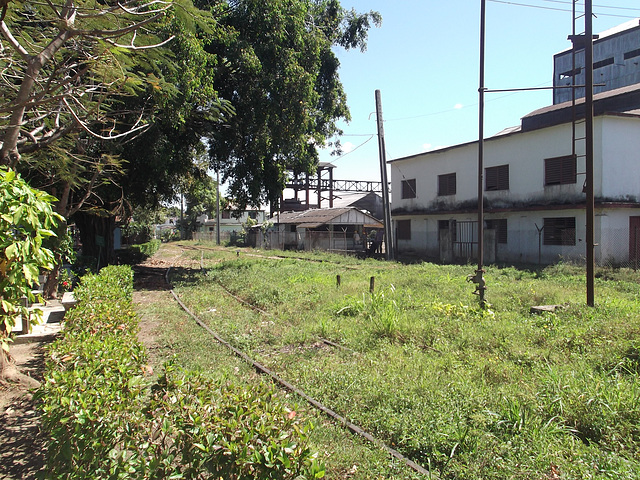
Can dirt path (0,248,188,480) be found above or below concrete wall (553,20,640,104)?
below

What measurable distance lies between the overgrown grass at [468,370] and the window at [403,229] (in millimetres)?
18148

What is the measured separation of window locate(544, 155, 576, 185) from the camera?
67.1 feet

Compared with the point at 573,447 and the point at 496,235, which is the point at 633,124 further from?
the point at 573,447

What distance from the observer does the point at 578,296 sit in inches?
434

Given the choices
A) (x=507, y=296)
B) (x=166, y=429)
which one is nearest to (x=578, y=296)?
(x=507, y=296)

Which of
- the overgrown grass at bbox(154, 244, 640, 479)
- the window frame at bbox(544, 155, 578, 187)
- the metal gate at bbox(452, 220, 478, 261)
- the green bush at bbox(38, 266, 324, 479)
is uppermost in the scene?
the window frame at bbox(544, 155, 578, 187)

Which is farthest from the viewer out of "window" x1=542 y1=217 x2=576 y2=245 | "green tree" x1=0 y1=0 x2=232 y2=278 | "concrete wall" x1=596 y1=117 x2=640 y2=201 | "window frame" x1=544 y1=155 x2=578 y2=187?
"window frame" x1=544 y1=155 x2=578 y2=187

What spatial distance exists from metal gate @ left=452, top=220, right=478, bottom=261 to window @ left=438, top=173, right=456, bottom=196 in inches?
87.5

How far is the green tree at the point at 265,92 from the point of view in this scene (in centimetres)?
1631

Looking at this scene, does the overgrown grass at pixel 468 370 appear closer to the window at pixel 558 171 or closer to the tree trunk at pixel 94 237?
the tree trunk at pixel 94 237

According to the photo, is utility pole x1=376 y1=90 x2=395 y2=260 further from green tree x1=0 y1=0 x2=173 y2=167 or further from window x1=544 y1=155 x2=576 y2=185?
green tree x1=0 y1=0 x2=173 y2=167

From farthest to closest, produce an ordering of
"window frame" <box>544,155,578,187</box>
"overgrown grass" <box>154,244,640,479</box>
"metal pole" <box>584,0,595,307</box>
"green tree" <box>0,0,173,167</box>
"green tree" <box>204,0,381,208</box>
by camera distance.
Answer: "window frame" <box>544,155,578,187</box>
"green tree" <box>204,0,381,208</box>
"metal pole" <box>584,0,595,307</box>
"green tree" <box>0,0,173,167</box>
"overgrown grass" <box>154,244,640,479</box>

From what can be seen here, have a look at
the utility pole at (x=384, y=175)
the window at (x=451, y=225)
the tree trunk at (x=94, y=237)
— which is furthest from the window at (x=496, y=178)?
the tree trunk at (x=94, y=237)

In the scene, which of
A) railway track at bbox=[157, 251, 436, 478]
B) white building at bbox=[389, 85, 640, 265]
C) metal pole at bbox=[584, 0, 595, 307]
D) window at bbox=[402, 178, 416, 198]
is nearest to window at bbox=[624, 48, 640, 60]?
white building at bbox=[389, 85, 640, 265]
